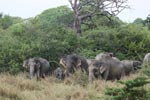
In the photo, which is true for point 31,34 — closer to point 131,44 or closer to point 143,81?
point 131,44

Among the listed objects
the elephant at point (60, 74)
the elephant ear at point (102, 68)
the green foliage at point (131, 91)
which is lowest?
the elephant at point (60, 74)

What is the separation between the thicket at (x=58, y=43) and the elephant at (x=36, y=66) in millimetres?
989

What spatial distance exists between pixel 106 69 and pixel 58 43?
475 centimetres

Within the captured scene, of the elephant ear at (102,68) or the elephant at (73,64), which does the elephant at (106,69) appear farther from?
the elephant at (73,64)

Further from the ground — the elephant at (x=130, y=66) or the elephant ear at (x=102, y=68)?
the elephant ear at (x=102, y=68)

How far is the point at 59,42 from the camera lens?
802 inches

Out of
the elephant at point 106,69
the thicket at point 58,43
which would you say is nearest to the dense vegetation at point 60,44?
the thicket at point 58,43

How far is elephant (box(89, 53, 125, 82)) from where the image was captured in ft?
50.5

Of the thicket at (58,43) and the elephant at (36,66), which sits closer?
the elephant at (36,66)

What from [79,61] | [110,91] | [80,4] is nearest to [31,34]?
[79,61]

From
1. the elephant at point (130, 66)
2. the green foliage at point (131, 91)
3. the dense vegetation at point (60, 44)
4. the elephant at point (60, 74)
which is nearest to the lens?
the green foliage at point (131, 91)

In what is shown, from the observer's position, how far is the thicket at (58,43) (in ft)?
63.9

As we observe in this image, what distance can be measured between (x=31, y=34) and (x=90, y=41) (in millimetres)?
3203

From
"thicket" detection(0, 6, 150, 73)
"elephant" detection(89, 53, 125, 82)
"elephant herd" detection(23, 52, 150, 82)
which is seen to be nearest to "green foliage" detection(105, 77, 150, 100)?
"elephant" detection(89, 53, 125, 82)
